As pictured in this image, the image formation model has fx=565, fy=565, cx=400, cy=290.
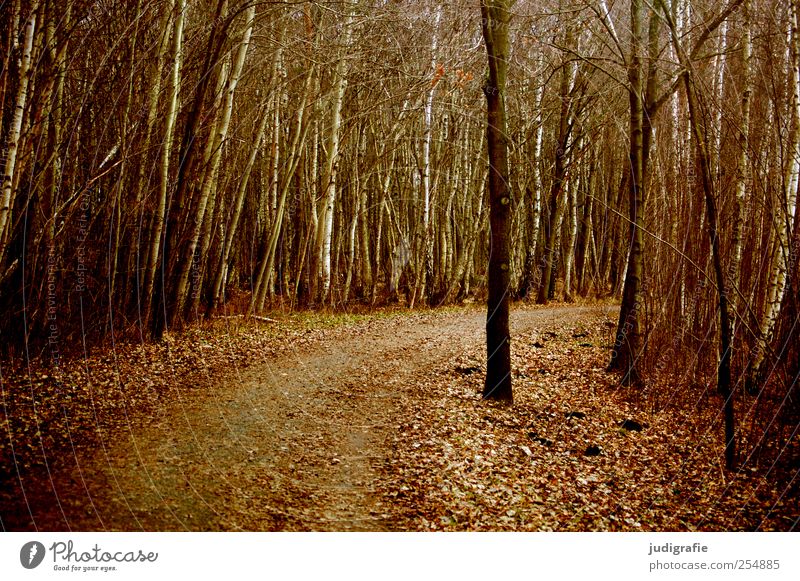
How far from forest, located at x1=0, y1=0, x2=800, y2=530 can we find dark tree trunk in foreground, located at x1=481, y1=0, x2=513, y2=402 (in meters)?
0.03

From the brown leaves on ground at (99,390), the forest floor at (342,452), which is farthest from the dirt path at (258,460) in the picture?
the brown leaves on ground at (99,390)

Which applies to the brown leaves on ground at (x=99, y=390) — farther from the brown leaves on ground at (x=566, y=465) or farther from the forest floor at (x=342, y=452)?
the brown leaves on ground at (x=566, y=465)

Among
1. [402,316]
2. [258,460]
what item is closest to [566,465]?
[258,460]

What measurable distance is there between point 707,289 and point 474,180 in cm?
1405

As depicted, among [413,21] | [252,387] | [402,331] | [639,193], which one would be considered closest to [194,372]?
[252,387]

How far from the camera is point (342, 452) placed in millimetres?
5887

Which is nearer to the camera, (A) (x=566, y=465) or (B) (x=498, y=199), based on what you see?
(A) (x=566, y=465)

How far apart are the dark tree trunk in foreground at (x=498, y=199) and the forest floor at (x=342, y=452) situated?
1.96ft

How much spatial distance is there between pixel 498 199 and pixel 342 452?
3996mm

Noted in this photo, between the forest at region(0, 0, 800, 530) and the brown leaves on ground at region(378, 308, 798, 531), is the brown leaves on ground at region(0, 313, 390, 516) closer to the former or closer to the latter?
the forest at region(0, 0, 800, 530)

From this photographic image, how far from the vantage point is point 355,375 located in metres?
8.95

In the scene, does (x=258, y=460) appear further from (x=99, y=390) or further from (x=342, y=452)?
(x=99, y=390)

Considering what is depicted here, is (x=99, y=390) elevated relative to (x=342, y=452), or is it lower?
elevated
